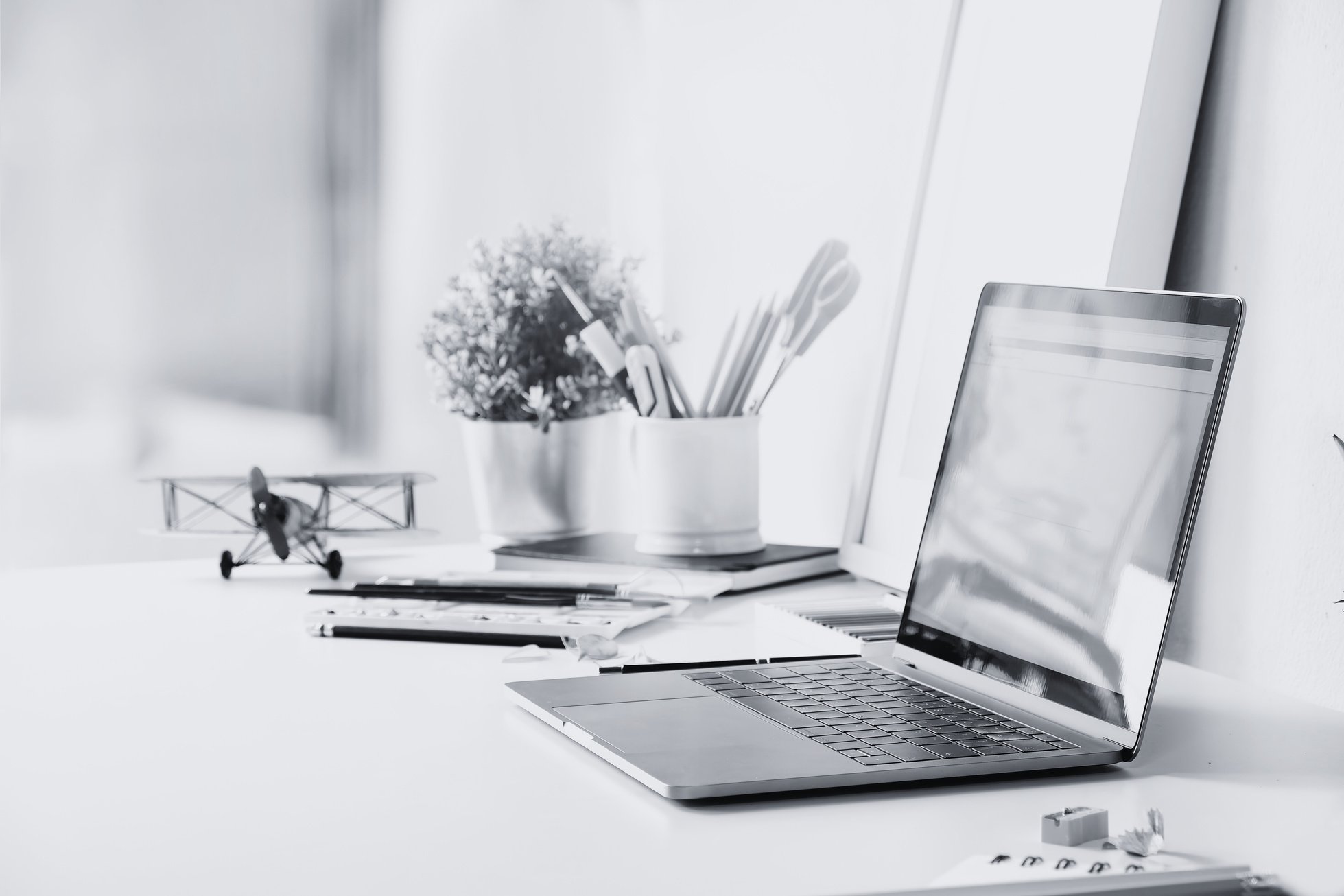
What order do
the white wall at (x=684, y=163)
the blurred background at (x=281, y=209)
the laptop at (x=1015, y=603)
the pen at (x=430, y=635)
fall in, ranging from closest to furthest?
the laptop at (x=1015, y=603) → the pen at (x=430, y=635) → the white wall at (x=684, y=163) → the blurred background at (x=281, y=209)

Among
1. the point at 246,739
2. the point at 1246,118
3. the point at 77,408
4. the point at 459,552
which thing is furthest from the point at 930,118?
the point at 77,408

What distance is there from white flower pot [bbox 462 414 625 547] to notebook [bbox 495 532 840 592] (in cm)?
9

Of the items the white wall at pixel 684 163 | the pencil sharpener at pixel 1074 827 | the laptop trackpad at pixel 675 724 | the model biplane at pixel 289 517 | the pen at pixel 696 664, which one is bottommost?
the model biplane at pixel 289 517

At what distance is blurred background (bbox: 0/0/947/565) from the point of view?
6.03 ft

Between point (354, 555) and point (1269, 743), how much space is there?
0.96 m

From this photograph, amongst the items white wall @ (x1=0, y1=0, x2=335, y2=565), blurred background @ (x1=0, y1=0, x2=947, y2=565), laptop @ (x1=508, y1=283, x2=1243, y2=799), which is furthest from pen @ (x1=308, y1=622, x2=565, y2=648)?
white wall @ (x1=0, y1=0, x2=335, y2=565)

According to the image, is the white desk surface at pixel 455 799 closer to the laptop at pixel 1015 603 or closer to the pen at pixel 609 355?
the laptop at pixel 1015 603

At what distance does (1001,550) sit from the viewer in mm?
751

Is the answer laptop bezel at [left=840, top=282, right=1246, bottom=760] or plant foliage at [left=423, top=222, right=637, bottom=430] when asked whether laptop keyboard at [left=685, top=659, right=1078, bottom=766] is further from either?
plant foliage at [left=423, top=222, right=637, bottom=430]

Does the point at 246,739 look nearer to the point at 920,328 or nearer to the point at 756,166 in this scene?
the point at 920,328

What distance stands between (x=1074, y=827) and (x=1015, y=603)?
0.73ft

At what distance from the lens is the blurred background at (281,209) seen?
1.84 metres

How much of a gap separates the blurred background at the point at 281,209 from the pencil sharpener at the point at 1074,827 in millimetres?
1141

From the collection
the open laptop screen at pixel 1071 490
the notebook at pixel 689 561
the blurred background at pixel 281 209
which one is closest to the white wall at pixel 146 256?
the blurred background at pixel 281 209
